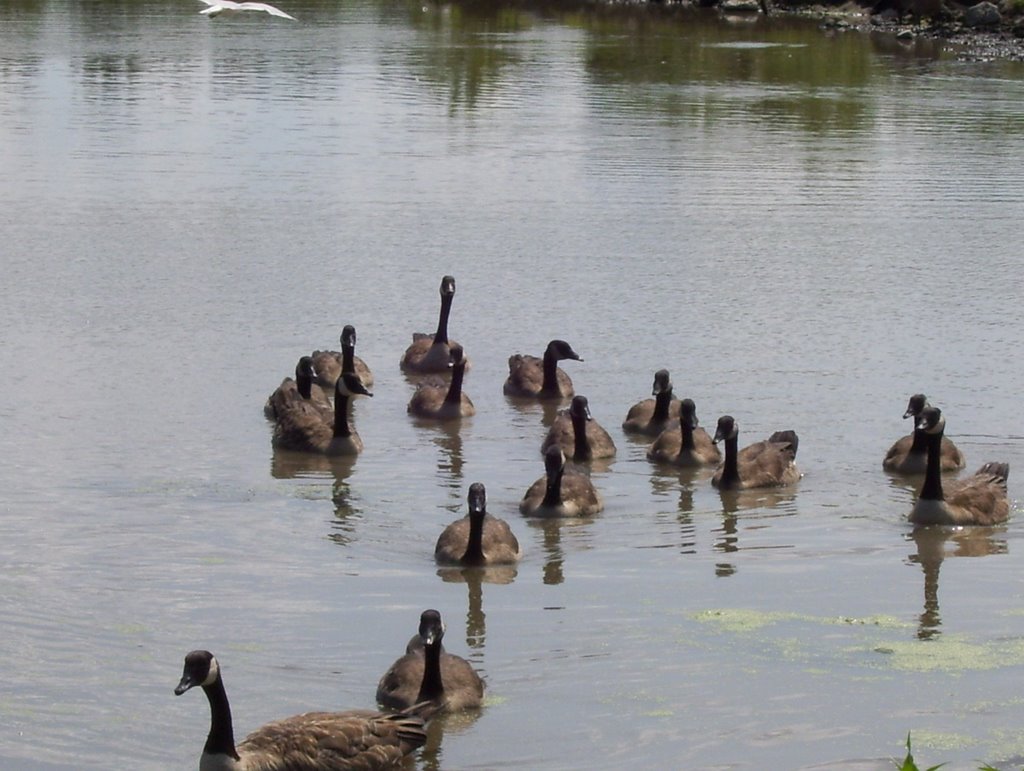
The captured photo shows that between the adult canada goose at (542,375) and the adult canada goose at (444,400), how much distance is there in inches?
26.7

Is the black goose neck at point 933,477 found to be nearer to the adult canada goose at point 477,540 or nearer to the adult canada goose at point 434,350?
the adult canada goose at point 477,540

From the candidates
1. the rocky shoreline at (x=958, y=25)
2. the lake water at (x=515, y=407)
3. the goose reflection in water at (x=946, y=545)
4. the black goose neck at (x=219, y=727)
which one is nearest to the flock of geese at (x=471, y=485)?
the black goose neck at (x=219, y=727)

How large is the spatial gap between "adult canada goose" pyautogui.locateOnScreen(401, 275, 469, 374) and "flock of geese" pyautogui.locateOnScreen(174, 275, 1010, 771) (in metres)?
0.02

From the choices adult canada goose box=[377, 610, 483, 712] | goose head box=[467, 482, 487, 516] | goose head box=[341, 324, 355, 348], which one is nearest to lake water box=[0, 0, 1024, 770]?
adult canada goose box=[377, 610, 483, 712]

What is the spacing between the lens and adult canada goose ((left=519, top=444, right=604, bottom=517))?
15.3 metres

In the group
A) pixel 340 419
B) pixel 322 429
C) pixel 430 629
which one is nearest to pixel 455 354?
pixel 322 429

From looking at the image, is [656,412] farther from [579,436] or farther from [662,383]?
[579,436]

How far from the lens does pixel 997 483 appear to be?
15.9 metres

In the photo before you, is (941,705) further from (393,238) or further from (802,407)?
(393,238)

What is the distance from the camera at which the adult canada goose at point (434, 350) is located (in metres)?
20.6

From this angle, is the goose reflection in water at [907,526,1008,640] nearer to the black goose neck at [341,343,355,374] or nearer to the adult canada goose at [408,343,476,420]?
the adult canada goose at [408,343,476,420]

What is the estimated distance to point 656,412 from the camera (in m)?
18.4

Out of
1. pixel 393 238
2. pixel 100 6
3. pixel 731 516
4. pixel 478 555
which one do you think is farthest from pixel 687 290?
pixel 100 6

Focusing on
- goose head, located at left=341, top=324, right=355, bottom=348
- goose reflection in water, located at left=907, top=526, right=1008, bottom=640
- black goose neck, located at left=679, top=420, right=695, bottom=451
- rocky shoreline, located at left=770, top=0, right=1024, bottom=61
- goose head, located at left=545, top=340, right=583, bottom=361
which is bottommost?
goose reflection in water, located at left=907, top=526, right=1008, bottom=640
